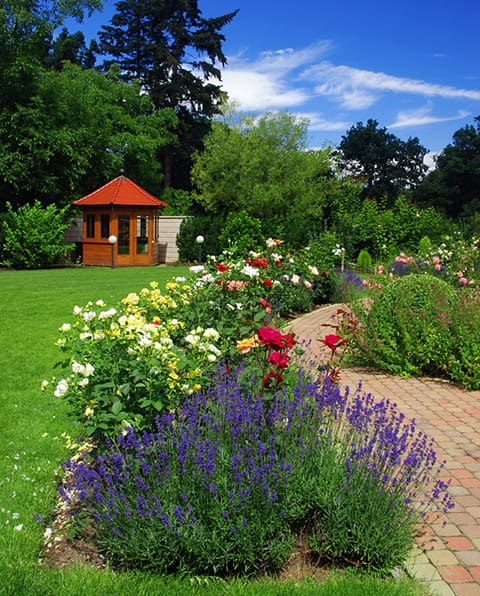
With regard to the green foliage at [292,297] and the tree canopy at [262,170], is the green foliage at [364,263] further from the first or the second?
the green foliage at [292,297]

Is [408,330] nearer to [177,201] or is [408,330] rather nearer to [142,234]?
[142,234]

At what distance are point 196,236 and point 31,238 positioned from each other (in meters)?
5.52

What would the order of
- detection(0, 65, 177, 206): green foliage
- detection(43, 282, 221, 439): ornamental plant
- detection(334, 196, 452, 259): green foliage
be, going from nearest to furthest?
detection(43, 282, 221, 439): ornamental plant
detection(334, 196, 452, 259): green foliage
detection(0, 65, 177, 206): green foliage

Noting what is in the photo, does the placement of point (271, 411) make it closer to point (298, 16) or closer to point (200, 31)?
point (298, 16)

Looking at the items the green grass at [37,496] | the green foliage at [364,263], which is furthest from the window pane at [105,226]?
the green grass at [37,496]

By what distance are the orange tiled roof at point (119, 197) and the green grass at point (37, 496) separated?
39.4 feet

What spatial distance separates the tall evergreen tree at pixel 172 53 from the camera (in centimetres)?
3114

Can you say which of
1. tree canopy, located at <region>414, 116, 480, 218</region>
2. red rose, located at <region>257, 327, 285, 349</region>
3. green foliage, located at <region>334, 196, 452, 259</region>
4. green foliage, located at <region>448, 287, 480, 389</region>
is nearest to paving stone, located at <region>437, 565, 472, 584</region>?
red rose, located at <region>257, 327, 285, 349</region>

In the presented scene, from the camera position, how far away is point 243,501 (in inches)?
90.4

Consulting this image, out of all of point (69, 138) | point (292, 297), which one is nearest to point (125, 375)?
point (292, 297)

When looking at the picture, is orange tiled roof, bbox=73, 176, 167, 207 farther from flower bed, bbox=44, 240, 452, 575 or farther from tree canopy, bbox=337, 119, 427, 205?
tree canopy, bbox=337, 119, 427, 205

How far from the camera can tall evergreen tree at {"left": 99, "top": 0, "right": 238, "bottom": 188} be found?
31.1 meters

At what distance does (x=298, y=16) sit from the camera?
7.87 meters

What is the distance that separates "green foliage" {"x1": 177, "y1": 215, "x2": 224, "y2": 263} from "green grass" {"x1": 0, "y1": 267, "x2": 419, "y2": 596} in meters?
12.3
